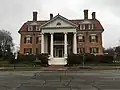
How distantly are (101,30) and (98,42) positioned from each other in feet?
9.74

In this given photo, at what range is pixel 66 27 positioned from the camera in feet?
170

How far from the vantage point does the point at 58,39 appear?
56.0 metres

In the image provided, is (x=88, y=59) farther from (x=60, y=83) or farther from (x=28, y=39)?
(x=60, y=83)

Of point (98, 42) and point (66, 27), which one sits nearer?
point (66, 27)

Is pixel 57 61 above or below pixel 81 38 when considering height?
below

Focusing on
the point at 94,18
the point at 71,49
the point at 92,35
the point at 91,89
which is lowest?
the point at 91,89

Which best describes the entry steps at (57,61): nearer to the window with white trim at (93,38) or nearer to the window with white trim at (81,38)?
the window with white trim at (81,38)

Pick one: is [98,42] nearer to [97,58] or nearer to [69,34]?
[69,34]

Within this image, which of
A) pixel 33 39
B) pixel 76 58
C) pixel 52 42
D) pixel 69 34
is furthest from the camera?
pixel 33 39

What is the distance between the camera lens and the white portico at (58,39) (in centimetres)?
5109

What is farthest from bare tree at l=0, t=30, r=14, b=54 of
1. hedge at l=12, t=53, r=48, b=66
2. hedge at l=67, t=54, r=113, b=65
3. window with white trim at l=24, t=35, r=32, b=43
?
hedge at l=67, t=54, r=113, b=65

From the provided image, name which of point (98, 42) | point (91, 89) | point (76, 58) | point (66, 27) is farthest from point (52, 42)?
point (91, 89)

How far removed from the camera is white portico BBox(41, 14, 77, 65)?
51088mm

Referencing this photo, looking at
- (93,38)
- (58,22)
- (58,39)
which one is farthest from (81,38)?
(58,22)
